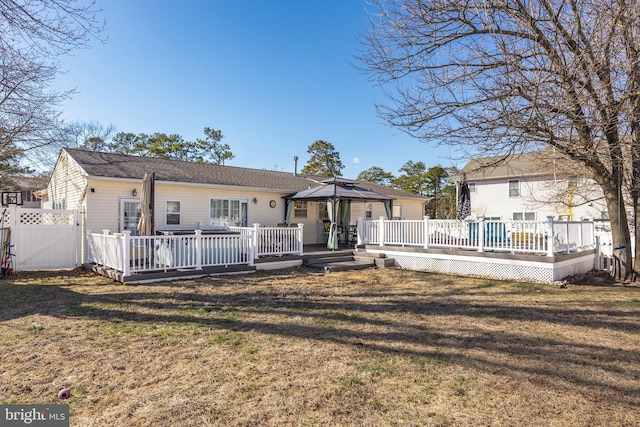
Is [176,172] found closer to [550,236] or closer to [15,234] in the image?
[15,234]

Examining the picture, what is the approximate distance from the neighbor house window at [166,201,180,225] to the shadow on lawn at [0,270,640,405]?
4772mm

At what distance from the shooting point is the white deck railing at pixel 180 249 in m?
8.51

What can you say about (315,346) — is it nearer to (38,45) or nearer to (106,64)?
(38,45)

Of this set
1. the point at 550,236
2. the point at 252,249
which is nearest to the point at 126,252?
the point at 252,249

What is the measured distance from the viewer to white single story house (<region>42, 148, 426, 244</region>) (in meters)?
11.5

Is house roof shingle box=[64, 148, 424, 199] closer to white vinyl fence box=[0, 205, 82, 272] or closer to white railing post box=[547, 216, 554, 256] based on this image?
white vinyl fence box=[0, 205, 82, 272]

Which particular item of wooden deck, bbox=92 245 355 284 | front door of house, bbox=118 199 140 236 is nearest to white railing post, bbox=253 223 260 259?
wooden deck, bbox=92 245 355 284

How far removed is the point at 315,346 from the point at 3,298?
668 cm

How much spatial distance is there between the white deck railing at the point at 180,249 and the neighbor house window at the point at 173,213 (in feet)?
8.67

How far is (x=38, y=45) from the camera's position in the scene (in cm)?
580

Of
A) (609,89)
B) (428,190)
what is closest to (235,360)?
(609,89)

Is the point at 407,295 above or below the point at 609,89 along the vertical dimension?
below

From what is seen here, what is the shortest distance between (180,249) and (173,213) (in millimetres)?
4119

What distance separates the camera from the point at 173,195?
1269cm
